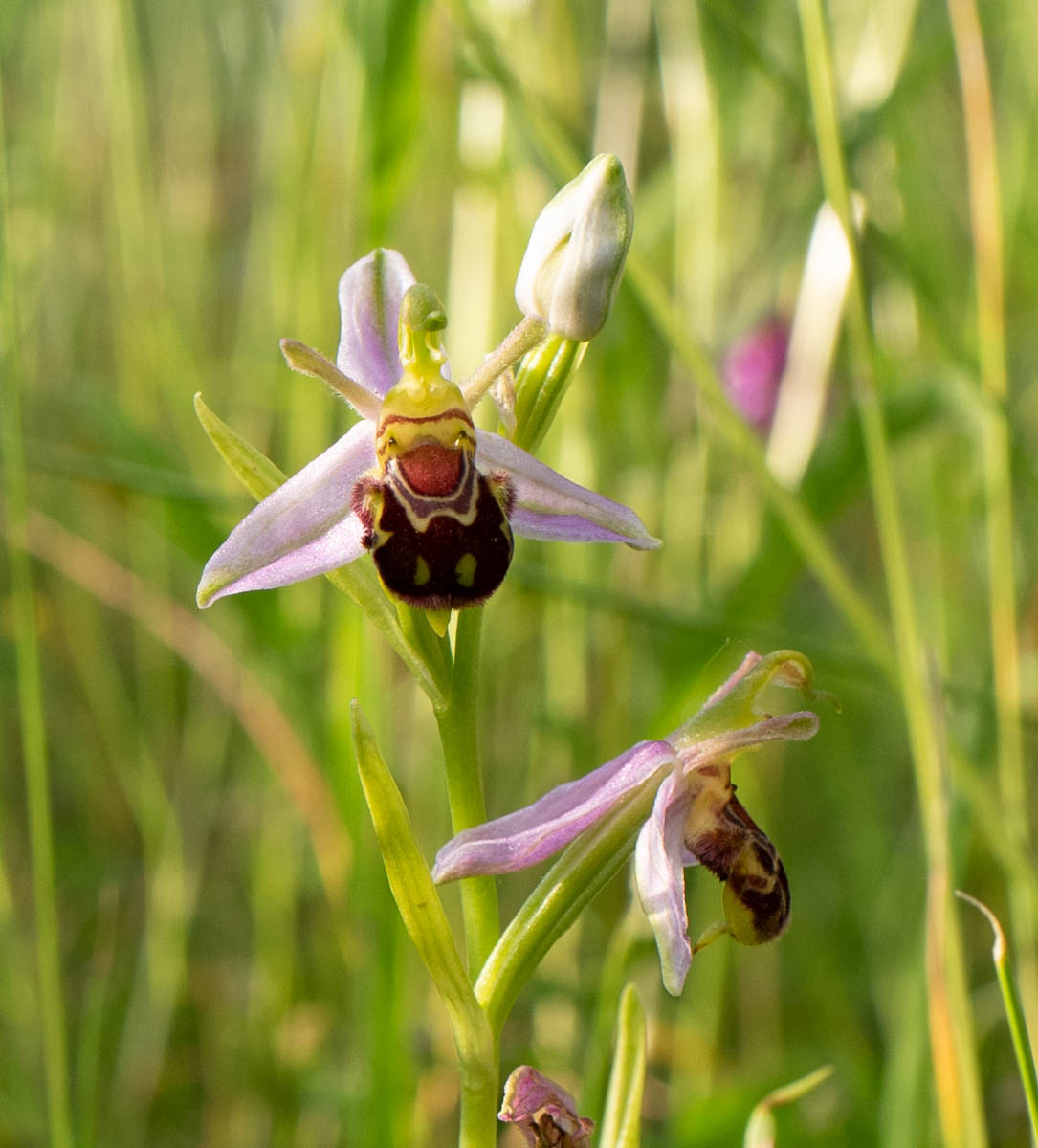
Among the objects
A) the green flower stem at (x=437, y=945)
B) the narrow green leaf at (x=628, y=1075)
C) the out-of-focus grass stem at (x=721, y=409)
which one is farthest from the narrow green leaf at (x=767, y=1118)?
the out-of-focus grass stem at (x=721, y=409)

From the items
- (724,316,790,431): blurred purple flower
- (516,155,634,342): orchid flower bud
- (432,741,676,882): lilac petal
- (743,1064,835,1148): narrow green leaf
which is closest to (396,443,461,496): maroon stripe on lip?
(516,155,634,342): orchid flower bud

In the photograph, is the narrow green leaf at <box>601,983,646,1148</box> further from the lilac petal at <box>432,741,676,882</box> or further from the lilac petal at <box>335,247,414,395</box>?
the lilac petal at <box>335,247,414,395</box>

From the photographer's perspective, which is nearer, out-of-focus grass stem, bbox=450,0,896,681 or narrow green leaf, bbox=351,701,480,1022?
narrow green leaf, bbox=351,701,480,1022

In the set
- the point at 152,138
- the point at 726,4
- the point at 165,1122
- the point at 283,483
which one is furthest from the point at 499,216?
the point at 152,138

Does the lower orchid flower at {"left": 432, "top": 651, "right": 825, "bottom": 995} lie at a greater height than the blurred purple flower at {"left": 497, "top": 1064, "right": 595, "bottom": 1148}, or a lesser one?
greater

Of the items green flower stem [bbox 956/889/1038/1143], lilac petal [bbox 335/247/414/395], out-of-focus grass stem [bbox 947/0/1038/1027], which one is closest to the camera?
green flower stem [bbox 956/889/1038/1143]
